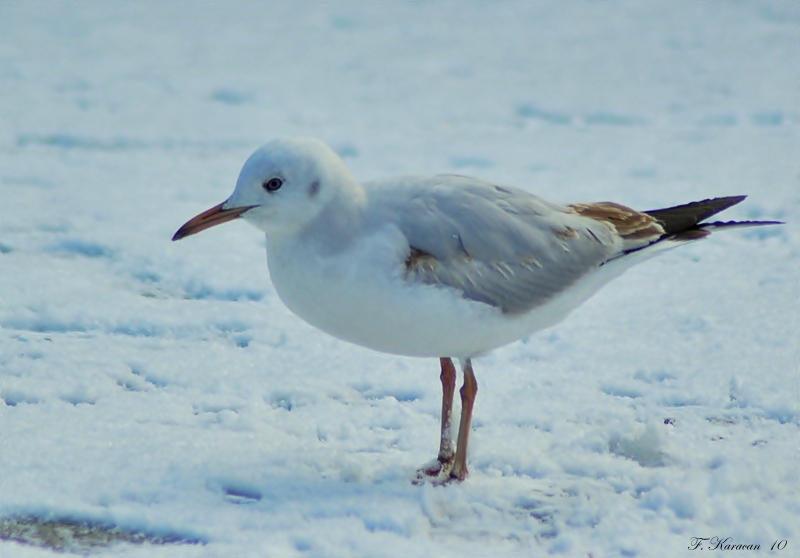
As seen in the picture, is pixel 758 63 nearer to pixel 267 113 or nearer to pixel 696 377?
pixel 267 113

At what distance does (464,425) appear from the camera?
395 centimetres

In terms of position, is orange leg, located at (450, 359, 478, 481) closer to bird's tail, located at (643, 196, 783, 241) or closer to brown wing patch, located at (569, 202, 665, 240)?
brown wing patch, located at (569, 202, 665, 240)

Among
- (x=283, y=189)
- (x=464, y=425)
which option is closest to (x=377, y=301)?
(x=283, y=189)

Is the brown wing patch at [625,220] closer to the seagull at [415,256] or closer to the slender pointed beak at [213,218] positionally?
the seagull at [415,256]

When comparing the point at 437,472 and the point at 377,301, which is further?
the point at 437,472

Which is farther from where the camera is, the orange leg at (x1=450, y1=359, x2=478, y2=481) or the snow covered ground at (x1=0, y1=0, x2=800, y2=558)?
the orange leg at (x1=450, y1=359, x2=478, y2=481)

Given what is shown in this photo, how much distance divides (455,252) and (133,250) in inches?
113

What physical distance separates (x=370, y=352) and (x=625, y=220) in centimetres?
130

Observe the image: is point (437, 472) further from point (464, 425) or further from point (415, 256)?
point (415, 256)

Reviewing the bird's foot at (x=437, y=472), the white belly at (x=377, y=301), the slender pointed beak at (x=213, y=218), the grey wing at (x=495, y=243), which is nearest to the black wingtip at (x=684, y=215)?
the grey wing at (x=495, y=243)

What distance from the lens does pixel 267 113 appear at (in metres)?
9.55

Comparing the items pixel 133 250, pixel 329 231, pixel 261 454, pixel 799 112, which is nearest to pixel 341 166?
pixel 329 231

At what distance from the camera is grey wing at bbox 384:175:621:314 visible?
3.79 m

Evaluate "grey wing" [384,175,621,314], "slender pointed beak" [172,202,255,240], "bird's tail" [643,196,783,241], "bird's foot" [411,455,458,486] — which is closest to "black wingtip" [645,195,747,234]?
"bird's tail" [643,196,783,241]
